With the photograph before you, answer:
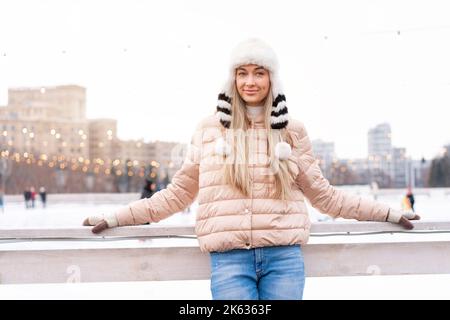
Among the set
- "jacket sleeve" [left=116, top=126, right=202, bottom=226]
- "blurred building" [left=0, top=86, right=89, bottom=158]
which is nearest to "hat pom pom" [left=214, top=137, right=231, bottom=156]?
"jacket sleeve" [left=116, top=126, right=202, bottom=226]

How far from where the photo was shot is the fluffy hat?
166 centimetres

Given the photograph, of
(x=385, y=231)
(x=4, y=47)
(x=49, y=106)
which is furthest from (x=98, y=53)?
(x=49, y=106)

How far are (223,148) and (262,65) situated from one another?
282 millimetres

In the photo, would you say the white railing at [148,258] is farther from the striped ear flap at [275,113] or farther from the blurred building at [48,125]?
the blurred building at [48,125]

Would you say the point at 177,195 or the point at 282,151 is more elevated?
the point at 282,151

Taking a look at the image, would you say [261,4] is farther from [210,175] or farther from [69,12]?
[210,175]

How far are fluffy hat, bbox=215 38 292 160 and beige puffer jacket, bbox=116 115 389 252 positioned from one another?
4cm

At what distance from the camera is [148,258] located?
2.05 metres

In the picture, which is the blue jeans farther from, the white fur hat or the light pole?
the light pole

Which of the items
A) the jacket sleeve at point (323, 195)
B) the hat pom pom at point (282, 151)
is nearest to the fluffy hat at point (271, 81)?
the hat pom pom at point (282, 151)

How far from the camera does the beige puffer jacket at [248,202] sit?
161cm

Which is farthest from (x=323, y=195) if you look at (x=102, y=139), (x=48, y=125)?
(x=102, y=139)

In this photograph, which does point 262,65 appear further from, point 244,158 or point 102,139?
point 102,139

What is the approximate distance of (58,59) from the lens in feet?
22.2
